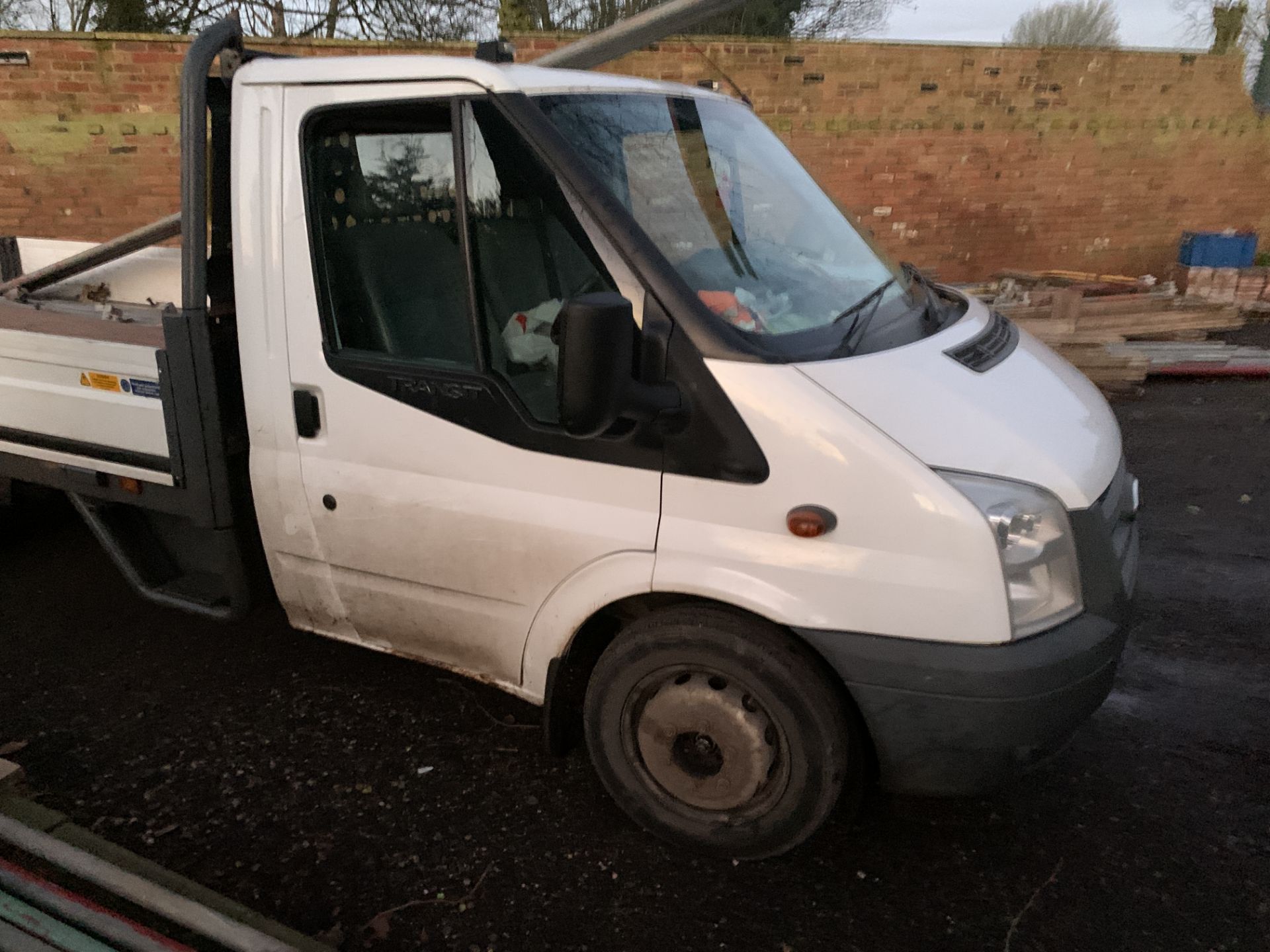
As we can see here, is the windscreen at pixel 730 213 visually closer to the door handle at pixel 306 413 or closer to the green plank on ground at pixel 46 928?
the door handle at pixel 306 413

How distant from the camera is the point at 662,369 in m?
2.38

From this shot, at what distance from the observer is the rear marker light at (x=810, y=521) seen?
2312mm

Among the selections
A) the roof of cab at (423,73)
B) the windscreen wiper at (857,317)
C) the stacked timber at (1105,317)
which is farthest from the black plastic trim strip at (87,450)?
the stacked timber at (1105,317)

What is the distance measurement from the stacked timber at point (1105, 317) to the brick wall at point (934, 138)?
1.43 m

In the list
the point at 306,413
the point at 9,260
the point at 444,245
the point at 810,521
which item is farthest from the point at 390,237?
the point at 9,260

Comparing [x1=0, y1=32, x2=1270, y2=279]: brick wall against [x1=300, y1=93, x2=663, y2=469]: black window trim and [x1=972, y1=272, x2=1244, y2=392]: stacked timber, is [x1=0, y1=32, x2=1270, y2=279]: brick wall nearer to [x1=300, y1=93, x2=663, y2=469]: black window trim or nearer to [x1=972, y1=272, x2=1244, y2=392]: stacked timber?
[x1=972, y1=272, x2=1244, y2=392]: stacked timber

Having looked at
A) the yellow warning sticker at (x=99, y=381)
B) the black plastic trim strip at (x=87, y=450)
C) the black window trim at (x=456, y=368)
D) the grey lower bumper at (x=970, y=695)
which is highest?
the black window trim at (x=456, y=368)

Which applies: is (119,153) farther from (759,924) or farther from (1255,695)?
(1255,695)

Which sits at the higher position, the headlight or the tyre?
the headlight

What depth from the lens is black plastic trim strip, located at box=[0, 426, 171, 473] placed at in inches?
129

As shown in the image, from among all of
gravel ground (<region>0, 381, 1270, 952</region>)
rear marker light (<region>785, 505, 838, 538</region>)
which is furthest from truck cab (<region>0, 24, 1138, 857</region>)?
gravel ground (<region>0, 381, 1270, 952</region>)

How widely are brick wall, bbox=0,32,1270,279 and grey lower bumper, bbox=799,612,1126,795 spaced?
8.04 metres

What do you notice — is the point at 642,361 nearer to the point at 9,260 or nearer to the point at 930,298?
the point at 930,298

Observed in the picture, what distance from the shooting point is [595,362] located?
2117 millimetres
